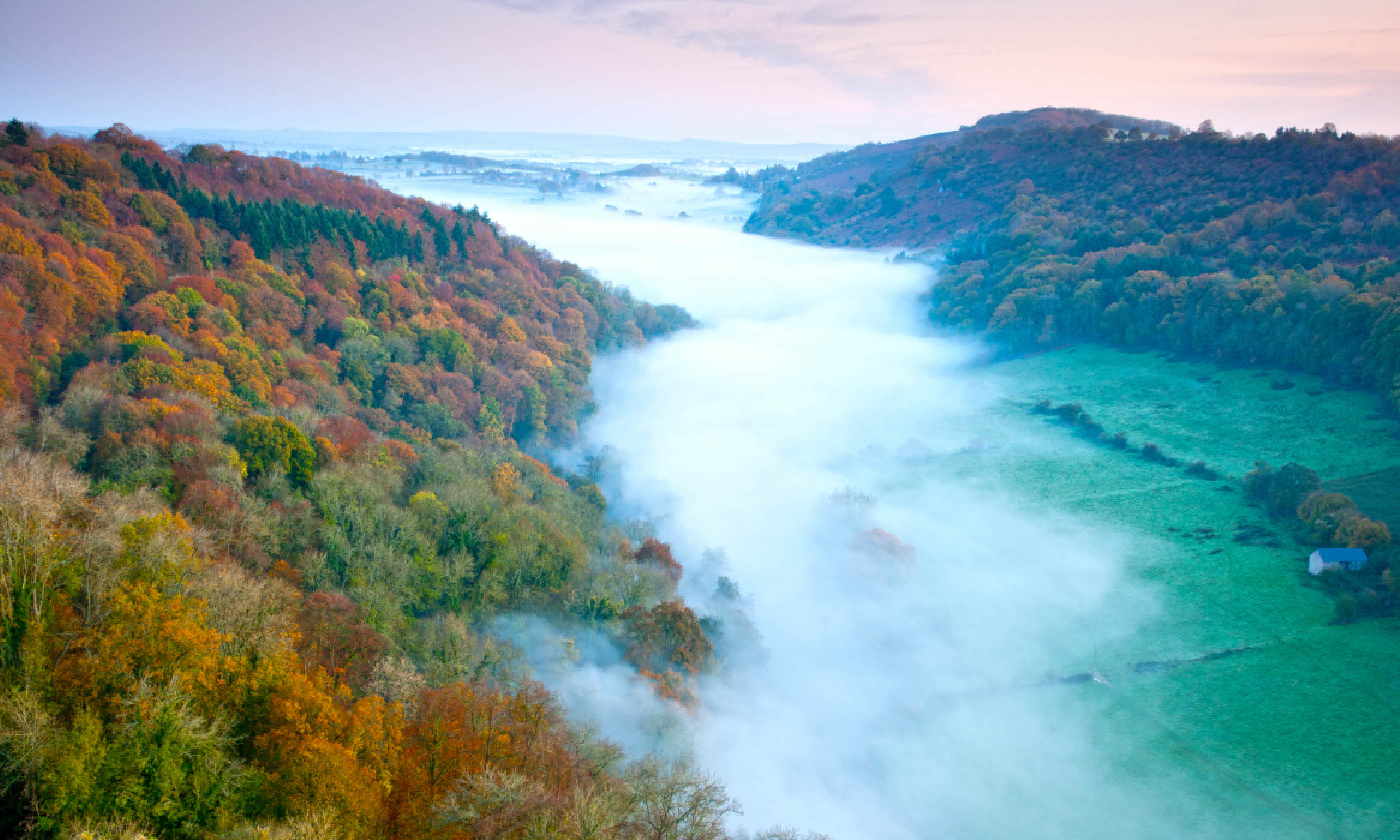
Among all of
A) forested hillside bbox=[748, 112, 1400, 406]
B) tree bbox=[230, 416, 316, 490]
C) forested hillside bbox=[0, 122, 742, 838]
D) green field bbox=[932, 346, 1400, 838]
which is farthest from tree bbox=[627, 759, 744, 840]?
forested hillside bbox=[748, 112, 1400, 406]

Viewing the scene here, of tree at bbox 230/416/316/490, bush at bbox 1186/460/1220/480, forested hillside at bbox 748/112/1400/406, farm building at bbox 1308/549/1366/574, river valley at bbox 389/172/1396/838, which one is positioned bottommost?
river valley at bbox 389/172/1396/838

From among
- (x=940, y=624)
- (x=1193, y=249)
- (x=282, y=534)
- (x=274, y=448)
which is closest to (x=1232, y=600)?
(x=940, y=624)

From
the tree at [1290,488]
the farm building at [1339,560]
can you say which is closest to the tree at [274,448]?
the farm building at [1339,560]

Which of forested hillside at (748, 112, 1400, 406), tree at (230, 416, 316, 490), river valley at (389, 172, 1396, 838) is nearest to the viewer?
tree at (230, 416, 316, 490)

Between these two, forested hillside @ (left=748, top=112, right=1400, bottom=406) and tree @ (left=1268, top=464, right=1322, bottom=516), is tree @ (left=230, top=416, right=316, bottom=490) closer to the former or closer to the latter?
tree @ (left=1268, top=464, right=1322, bottom=516)

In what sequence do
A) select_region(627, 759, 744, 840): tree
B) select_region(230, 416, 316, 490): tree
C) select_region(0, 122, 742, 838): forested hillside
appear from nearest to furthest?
select_region(0, 122, 742, 838): forested hillside → select_region(627, 759, 744, 840): tree → select_region(230, 416, 316, 490): tree

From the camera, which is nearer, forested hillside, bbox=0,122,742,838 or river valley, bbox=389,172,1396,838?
forested hillside, bbox=0,122,742,838

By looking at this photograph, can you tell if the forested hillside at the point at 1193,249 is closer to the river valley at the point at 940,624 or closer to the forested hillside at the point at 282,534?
the river valley at the point at 940,624
